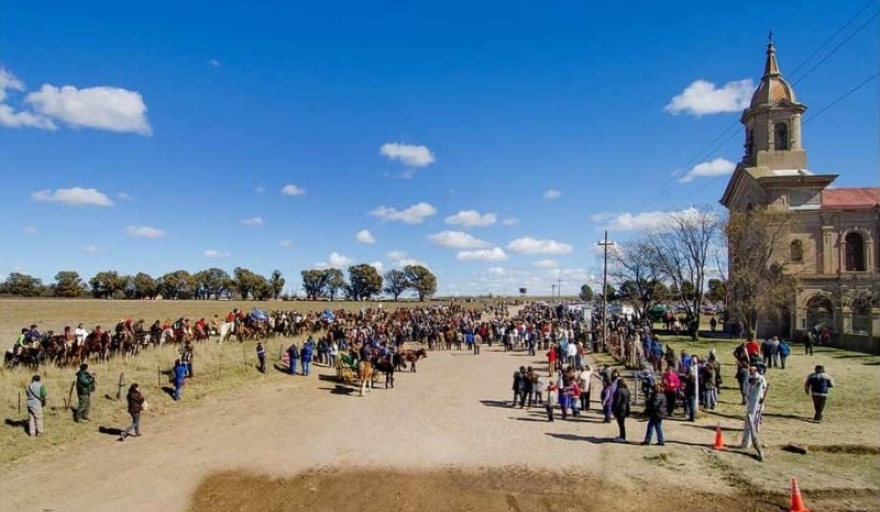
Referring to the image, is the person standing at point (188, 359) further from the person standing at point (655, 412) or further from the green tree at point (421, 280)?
the green tree at point (421, 280)

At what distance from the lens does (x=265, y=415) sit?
20.0m

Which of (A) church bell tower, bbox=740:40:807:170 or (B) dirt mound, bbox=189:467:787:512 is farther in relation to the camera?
(A) church bell tower, bbox=740:40:807:170

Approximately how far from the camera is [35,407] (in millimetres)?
16234

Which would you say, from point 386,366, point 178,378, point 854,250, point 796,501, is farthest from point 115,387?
point 854,250

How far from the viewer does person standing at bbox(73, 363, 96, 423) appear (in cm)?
1752

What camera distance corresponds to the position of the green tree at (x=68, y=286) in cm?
14738

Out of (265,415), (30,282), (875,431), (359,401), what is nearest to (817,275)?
(875,431)

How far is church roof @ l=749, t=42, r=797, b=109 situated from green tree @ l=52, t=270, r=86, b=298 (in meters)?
157

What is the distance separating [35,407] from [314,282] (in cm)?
16095

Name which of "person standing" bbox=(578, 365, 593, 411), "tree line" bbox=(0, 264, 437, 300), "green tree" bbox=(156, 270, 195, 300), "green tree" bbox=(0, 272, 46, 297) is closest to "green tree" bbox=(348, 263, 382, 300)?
"tree line" bbox=(0, 264, 437, 300)

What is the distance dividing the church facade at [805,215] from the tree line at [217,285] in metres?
131

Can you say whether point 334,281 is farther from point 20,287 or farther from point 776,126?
point 776,126

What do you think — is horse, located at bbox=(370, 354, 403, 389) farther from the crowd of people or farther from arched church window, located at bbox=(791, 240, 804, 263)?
arched church window, located at bbox=(791, 240, 804, 263)

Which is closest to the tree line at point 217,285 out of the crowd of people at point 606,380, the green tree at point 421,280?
the green tree at point 421,280
